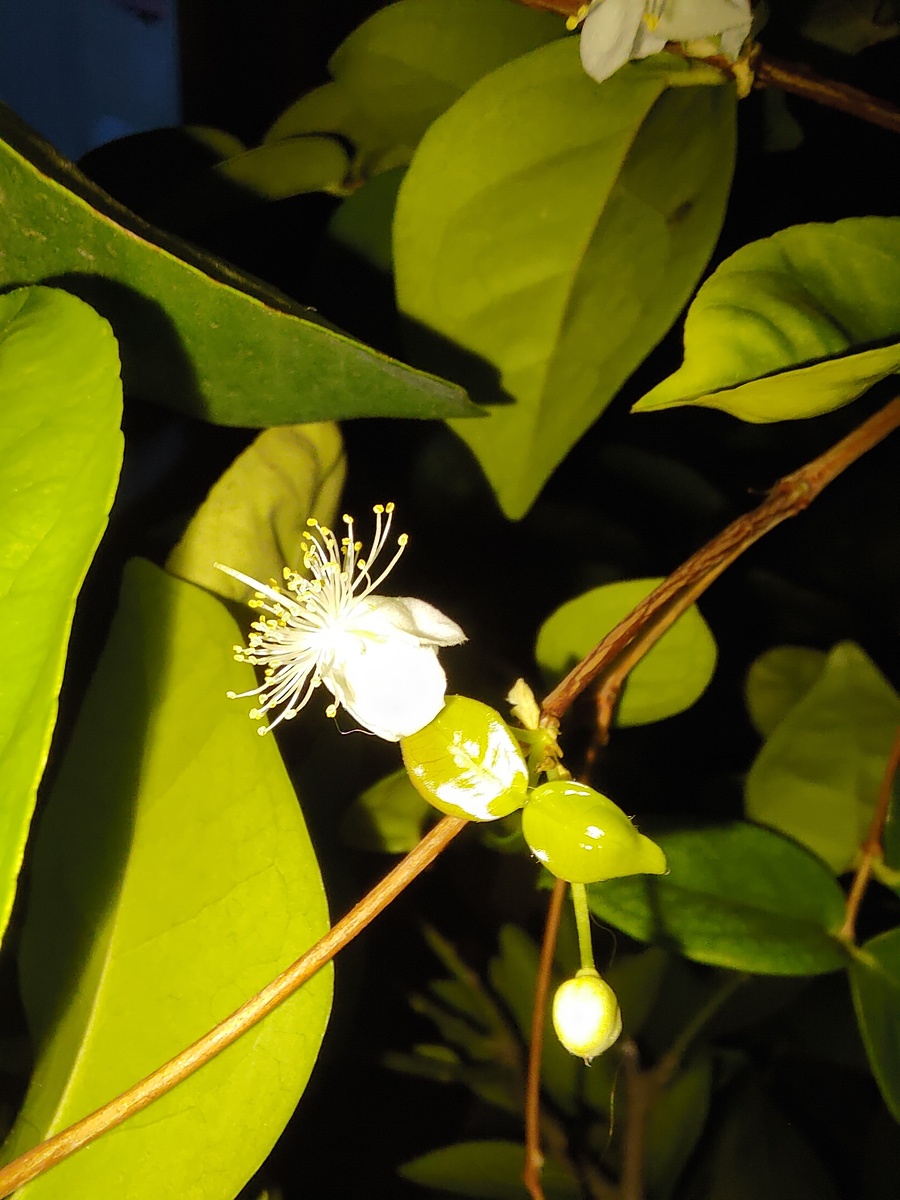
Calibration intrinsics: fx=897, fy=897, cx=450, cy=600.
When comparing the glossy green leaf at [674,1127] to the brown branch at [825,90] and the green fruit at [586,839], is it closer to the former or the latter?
the green fruit at [586,839]

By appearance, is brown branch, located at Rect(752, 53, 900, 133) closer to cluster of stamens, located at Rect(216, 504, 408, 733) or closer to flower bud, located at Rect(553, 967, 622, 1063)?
cluster of stamens, located at Rect(216, 504, 408, 733)

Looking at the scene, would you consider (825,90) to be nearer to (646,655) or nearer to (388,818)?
(646,655)

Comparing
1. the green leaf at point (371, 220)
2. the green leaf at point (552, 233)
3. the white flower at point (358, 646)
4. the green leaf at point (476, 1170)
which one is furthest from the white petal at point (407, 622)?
the green leaf at point (476, 1170)

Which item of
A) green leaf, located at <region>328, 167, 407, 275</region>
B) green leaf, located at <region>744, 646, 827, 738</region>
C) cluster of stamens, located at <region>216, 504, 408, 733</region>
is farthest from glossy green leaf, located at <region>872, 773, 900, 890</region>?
green leaf, located at <region>328, 167, 407, 275</region>

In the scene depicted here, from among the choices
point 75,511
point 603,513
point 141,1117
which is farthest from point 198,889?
point 603,513

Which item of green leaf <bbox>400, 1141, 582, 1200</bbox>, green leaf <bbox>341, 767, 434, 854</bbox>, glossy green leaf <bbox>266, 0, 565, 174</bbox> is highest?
glossy green leaf <bbox>266, 0, 565, 174</bbox>

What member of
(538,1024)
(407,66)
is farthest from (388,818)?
(407,66)
